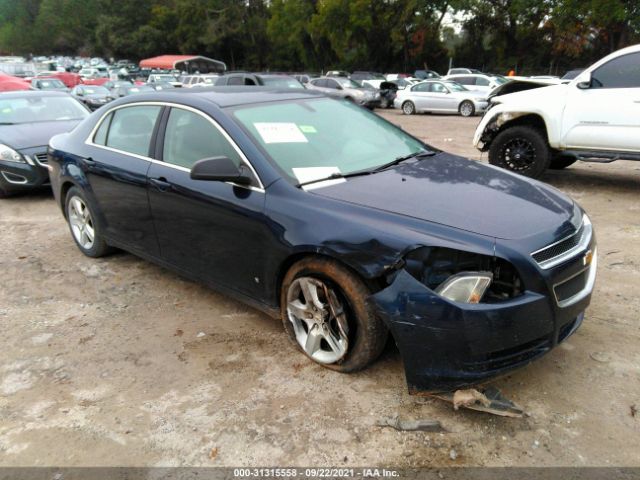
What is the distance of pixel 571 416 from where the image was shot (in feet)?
8.51

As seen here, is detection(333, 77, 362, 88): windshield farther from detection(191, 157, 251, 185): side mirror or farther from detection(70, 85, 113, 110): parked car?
detection(191, 157, 251, 185): side mirror

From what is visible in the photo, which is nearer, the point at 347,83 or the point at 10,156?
the point at 10,156

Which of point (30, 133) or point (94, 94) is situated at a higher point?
point (30, 133)

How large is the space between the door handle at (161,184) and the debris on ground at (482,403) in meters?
2.31

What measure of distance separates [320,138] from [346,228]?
40.0 inches

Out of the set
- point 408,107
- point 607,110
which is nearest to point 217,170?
point 607,110

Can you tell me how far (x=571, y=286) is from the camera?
266 centimetres

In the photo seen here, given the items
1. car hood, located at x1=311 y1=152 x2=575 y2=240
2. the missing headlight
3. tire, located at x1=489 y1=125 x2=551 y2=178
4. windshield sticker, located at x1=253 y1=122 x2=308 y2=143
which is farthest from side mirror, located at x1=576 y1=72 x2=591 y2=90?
the missing headlight

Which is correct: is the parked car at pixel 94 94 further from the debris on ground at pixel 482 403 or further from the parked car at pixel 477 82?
the debris on ground at pixel 482 403

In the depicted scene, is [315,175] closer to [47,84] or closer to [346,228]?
[346,228]

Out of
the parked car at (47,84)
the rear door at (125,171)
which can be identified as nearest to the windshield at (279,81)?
the parked car at (47,84)

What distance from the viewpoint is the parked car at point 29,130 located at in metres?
6.91

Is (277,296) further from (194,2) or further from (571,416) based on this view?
(194,2)

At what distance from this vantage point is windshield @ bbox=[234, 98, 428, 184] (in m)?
3.20
